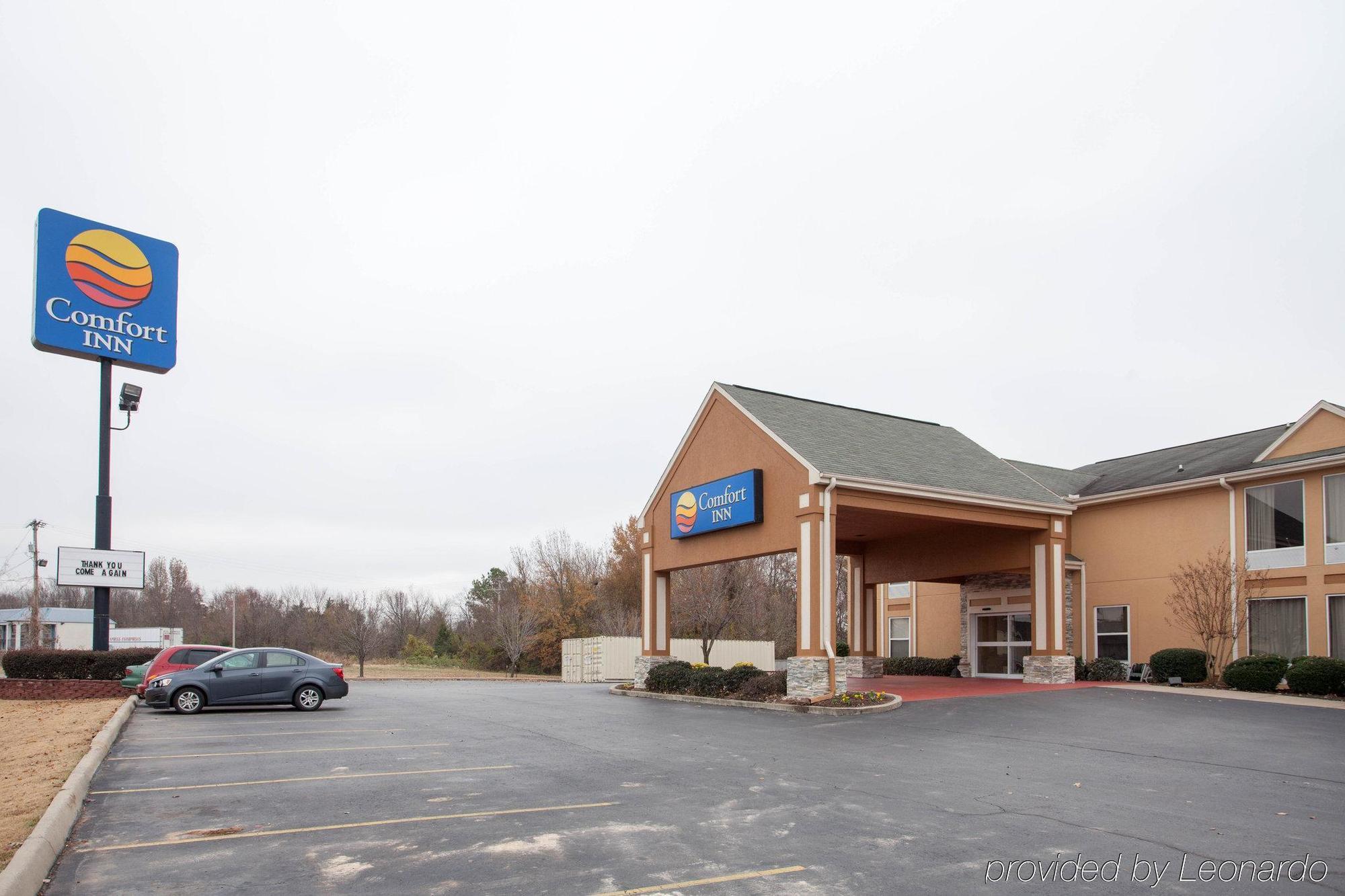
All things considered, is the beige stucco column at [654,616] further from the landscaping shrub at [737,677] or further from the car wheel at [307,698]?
the car wheel at [307,698]

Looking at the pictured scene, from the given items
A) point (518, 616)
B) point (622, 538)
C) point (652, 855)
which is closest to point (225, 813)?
point (652, 855)

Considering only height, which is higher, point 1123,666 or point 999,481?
point 999,481

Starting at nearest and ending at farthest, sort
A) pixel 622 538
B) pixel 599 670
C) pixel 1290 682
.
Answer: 1. pixel 1290 682
2. pixel 599 670
3. pixel 622 538

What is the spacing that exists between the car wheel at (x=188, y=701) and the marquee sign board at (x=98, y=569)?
780 centimetres

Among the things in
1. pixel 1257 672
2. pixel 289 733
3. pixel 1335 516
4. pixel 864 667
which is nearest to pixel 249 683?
pixel 289 733

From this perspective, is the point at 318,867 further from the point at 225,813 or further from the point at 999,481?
the point at 999,481

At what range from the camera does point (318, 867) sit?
7273mm

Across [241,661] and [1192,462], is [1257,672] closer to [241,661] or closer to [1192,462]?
[1192,462]

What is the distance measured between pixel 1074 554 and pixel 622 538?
31823mm

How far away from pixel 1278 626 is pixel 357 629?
37.8 metres

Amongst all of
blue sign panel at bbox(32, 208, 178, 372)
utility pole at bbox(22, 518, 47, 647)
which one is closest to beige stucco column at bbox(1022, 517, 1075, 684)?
blue sign panel at bbox(32, 208, 178, 372)

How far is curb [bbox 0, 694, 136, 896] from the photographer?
633 cm

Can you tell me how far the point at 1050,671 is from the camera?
25.4 metres

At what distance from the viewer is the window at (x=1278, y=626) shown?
23.5m
